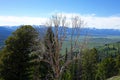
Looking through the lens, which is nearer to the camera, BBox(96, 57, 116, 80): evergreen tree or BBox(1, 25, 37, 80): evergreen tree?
BBox(1, 25, 37, 80): evergreen tree

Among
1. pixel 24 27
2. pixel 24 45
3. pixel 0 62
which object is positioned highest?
pixel 24 27

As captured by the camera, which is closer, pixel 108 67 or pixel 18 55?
pixel 18 55

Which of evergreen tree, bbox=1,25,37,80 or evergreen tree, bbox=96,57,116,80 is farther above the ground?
evergreen tree, bbox=1,25,37,80

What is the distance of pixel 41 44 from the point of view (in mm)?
20047

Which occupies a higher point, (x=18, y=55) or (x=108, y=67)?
(x=18, y=55)

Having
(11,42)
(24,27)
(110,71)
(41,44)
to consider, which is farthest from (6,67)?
(110,71)

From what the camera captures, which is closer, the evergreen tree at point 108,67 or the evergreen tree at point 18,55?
the evergreen tree at point 18,55

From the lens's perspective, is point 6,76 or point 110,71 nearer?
point 6,76

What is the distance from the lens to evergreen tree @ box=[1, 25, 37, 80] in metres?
29.7

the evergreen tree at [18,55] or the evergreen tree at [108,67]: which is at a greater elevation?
the evergreen tree at [18,55]

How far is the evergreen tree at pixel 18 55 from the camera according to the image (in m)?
29.7

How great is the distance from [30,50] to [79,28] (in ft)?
43.4

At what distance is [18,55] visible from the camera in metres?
30.5

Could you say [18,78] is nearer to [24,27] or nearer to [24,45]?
[24,45]
